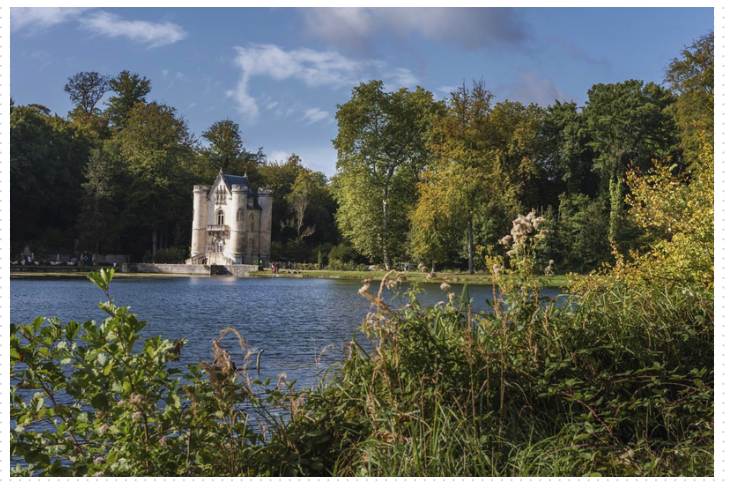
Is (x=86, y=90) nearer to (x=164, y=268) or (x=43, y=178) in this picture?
(x=43, y=178)

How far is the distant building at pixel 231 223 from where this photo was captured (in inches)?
1890

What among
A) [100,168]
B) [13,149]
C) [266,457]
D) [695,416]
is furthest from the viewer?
[100,168]

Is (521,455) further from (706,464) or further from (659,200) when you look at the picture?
(659,200)

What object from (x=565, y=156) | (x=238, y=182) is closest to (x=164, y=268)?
(x=238, y=182)

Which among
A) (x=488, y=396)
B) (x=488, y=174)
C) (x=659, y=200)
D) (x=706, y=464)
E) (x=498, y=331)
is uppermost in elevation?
(x=488, y=174)

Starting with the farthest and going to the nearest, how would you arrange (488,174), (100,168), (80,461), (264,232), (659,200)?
(264,232) < (100,168) < (488,174) < (659,200) < (80,461)

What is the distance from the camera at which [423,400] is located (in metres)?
3.36

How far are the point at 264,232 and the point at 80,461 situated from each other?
45.9m

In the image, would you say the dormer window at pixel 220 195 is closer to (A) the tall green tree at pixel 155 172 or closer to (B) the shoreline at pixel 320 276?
(A) the tall green tree at pixel 155 172

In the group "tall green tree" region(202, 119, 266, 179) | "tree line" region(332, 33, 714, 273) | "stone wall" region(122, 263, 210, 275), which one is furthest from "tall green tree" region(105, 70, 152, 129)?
"tree line" region(332, 33, 714, 273)

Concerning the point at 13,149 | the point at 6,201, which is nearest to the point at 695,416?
the point at 6,201

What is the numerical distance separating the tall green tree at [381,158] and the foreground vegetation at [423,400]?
34.3 meters
